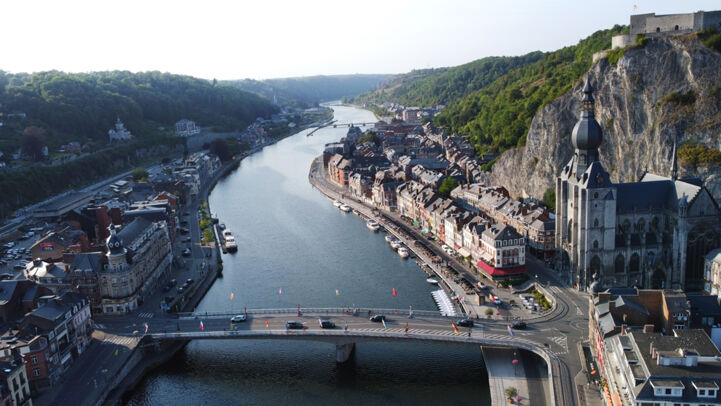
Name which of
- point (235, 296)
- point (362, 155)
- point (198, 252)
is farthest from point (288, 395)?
point (362, 155)

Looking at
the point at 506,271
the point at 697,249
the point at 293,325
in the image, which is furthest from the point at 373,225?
the point at 697,249

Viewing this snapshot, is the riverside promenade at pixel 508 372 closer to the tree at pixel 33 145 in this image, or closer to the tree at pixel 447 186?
the tree at pixel 447 186

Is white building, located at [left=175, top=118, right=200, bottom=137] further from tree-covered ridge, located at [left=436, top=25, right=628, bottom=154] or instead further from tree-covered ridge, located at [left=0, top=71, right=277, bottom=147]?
tree-covered ridge, located at [left=436, top=25, right=628, bottom=154]

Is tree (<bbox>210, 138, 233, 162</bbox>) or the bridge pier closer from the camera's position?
the bridge pier

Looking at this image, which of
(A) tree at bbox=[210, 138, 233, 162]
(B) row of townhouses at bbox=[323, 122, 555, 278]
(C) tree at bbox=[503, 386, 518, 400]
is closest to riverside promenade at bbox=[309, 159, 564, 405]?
(C) tree at bbox=[503, 386, 518, 400]

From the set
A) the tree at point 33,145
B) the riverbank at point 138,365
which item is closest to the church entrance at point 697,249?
the riverbank at point 138,365

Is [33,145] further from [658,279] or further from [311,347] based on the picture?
[658,279]
